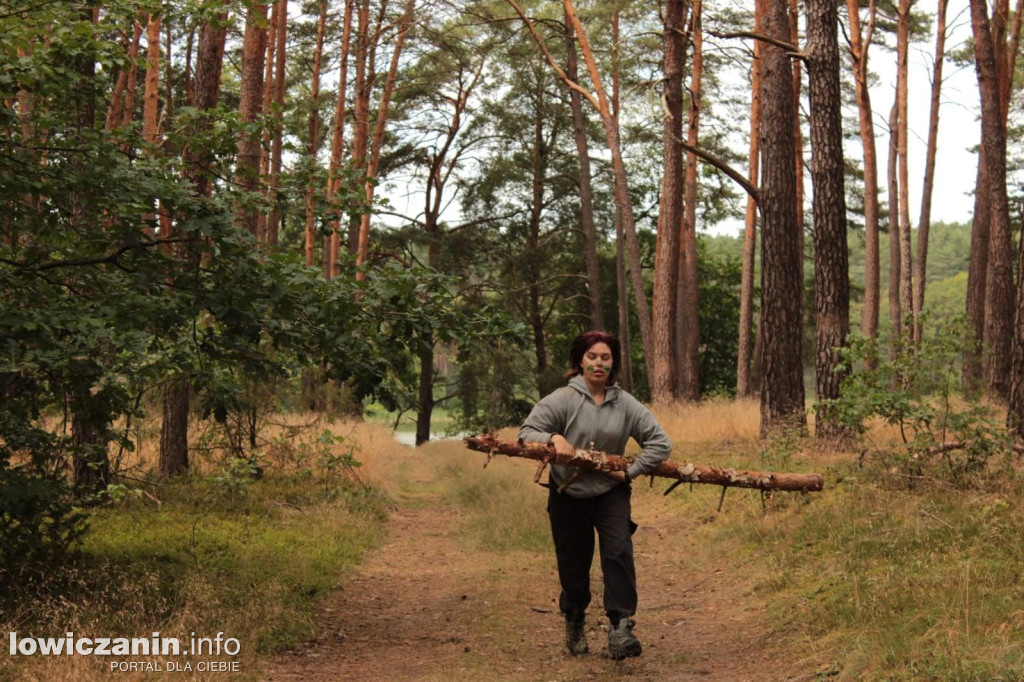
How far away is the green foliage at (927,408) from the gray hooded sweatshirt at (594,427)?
2.84 meters

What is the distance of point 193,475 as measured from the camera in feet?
42.6

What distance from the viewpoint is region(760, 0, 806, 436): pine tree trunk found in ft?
47.1

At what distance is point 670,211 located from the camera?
22.8m

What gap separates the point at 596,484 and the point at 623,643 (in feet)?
3.24

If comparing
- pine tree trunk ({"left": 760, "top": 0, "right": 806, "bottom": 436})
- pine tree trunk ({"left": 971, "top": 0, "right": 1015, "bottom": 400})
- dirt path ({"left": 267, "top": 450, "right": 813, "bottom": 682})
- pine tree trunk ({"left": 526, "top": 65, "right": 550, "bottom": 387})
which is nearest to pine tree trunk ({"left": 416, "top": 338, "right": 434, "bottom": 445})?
pine tree trunk ({"left": 526, "top": 65, "right": 550, "bottom": 387})

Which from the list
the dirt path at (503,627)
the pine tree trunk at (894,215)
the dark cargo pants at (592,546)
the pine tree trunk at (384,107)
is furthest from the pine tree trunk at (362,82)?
the dark cargo pants at (592,546)

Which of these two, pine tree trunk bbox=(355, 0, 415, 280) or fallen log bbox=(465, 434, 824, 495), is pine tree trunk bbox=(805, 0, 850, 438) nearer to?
fallen log bbox=(465, 434, 824, 495)

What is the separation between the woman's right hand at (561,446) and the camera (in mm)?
6117

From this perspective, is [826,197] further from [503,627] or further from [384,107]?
[384,107]

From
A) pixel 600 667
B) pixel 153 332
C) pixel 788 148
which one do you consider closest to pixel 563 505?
pixel 600 667

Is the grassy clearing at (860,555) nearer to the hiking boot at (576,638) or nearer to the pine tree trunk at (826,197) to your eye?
the pine tree trunk at (826,197)

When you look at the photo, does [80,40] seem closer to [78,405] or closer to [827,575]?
[78,405]

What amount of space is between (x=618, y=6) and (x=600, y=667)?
68.3 feet

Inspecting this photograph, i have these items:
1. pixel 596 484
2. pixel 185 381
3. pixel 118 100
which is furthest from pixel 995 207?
pixel 118 100
